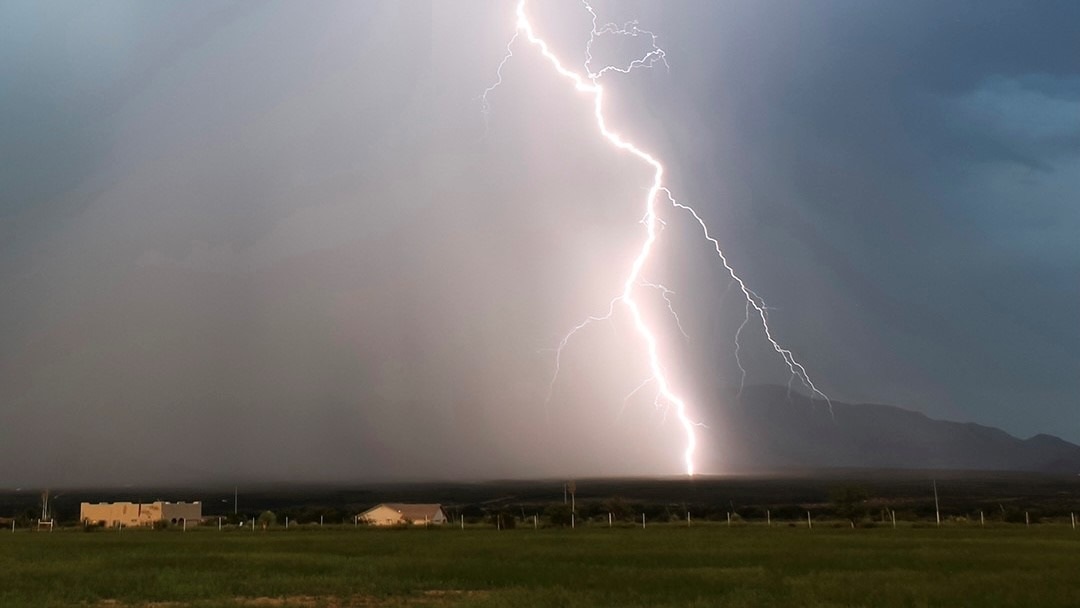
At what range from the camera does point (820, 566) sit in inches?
1142

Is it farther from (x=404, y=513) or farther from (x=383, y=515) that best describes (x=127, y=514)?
(x=404, y=513)

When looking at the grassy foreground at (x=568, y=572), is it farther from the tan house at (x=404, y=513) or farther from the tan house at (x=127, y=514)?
the tan house at (x=127, y=514)

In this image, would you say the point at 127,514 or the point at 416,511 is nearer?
the point at 127,514

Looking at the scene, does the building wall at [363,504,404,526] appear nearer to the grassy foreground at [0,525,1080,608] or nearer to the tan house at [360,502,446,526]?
the tan house at [360,502,446,526]

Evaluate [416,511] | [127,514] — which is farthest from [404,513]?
[127,514]

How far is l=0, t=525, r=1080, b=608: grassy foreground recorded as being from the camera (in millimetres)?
21578

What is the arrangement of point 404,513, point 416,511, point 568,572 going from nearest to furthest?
point 568,572, point 404,513, point 416,511

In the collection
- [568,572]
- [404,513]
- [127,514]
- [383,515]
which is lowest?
[383,515]

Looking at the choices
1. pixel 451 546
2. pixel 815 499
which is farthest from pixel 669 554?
pixel 815 499

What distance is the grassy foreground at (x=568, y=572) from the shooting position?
2158 centimetres

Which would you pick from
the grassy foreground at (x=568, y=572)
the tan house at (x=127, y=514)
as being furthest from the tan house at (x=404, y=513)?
the grassy foreground at (x=568, y=572)

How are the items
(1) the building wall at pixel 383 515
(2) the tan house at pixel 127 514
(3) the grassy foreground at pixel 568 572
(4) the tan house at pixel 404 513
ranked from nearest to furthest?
(3) the grassy foreground at pixel 568 572
(1) the building wall at pixel 383 515
(4) the tan house at pixel 404 513
(2) the tan house at pixel 127 514

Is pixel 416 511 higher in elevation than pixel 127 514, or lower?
lower

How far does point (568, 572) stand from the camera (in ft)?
91.4
